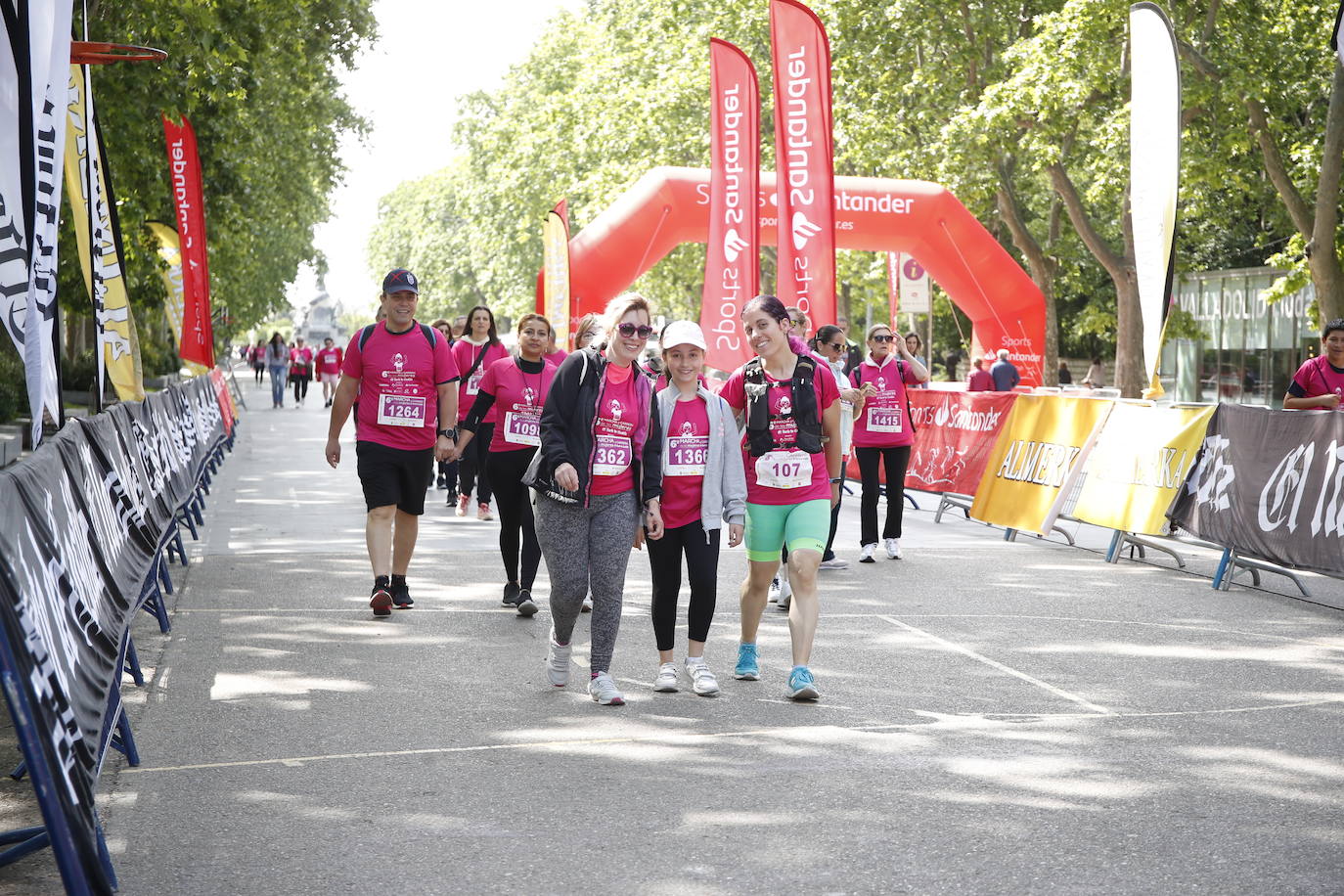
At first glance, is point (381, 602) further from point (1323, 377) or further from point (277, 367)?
point (277, 367)

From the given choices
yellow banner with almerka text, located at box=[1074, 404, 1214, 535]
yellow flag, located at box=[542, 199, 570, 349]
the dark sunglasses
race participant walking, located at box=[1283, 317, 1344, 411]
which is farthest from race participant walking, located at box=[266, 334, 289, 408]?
the dark sunglasses

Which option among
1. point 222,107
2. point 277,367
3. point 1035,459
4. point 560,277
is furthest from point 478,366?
point 277,367

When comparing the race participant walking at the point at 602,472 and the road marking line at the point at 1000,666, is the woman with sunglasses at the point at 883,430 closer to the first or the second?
the road marking line at the point at 1000,666

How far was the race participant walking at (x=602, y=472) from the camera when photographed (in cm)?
715

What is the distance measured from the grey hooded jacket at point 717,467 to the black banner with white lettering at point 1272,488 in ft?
15.4

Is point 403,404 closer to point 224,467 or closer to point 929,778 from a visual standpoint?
point 929,778

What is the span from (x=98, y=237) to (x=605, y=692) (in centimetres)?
567

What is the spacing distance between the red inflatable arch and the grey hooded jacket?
50.5 feet

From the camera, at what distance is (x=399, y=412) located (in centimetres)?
962

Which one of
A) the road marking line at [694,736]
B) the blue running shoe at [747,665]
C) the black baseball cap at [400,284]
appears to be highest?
the black baseball cap at [400,284]

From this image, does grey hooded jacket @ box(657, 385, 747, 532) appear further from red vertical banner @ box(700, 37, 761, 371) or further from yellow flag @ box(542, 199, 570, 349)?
yellow flag @ box(542, 199, 570, 349)

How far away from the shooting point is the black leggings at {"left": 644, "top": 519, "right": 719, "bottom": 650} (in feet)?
24.4

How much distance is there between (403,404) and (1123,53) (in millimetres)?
21002

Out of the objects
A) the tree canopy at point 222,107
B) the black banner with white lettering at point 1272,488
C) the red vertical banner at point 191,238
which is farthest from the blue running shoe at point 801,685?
the red vertical banner at point 191,238
